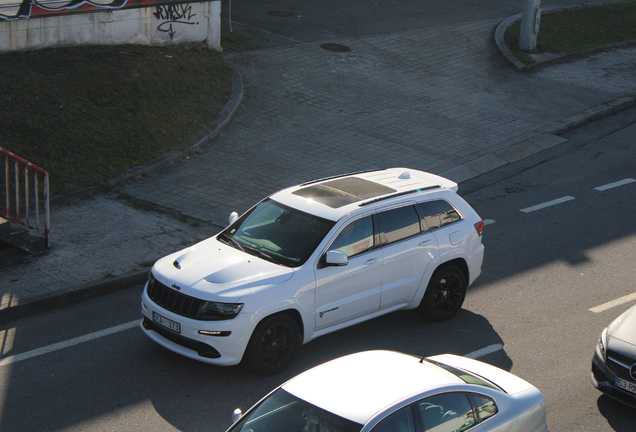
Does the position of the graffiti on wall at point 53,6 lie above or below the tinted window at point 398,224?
above

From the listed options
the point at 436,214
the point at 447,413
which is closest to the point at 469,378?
the point at 447,413

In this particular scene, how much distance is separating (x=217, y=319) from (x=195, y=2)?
12.5m

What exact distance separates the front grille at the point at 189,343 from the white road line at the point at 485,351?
9.29 ft

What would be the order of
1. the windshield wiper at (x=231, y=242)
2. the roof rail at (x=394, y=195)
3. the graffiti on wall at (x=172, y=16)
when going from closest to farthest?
the windshield wiper at (x=231, y=242), the roof rail at (x=394, y=195), the graffiti on wall at (x=172, y=16)

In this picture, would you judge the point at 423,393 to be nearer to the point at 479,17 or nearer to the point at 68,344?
the point at 68,344

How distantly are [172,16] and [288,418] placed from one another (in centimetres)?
1419

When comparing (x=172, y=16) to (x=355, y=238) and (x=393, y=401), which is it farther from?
(x=393, y=401)

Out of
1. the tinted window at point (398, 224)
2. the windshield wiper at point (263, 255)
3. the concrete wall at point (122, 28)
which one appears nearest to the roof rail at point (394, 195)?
the tinted window at point (398, 224)

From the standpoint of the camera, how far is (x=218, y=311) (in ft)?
22.2

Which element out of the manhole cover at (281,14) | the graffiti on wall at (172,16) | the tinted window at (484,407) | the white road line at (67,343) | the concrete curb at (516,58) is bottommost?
the white road line at (67,343)

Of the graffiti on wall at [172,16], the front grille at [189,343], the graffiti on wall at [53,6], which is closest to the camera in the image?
the front grille at [189,343]

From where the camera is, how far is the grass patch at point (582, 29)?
2177 centimetres

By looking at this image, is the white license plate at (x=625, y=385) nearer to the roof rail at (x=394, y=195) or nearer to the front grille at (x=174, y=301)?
the roof rail at (x=394, y=195)

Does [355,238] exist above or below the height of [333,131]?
above
